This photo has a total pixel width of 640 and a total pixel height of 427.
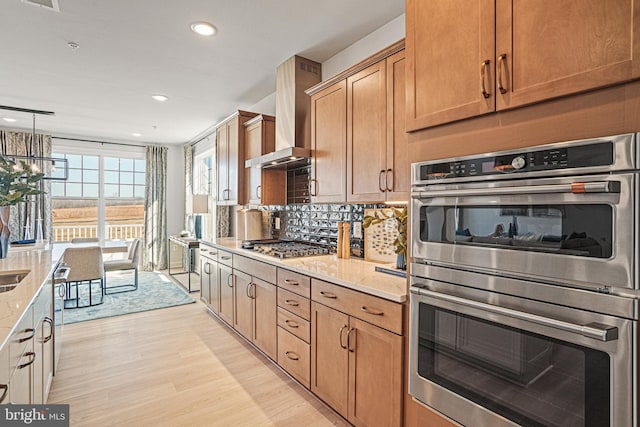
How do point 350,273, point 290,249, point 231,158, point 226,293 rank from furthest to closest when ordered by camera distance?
point 231,158
point 226,293
point 290,249
point 350,273

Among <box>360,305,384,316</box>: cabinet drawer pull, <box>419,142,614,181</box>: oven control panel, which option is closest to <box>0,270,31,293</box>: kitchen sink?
<box>360,305,384,316</box>: cabinet drawer pull

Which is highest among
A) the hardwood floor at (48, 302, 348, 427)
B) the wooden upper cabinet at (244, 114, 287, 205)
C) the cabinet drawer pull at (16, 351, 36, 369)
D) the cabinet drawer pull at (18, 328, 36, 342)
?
the wooden upper cabinet at (244, 114, 287, 205)

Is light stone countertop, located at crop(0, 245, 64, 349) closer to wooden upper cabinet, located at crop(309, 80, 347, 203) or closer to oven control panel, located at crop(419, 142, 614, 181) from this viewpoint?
oven control panel, located at crop(419, 142, 614, 181)

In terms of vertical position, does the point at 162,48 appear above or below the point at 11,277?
above

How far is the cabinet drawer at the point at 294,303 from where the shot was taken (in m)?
2.20

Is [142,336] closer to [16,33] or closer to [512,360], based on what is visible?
[16,33]

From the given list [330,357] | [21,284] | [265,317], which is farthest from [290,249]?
[21,284]

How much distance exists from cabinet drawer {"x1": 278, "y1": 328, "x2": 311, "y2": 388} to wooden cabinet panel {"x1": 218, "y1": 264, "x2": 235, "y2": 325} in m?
1.00

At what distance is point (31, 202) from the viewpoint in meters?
5.43

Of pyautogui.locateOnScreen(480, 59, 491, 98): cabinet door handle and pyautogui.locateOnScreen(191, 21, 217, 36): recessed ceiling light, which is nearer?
pyautogui.locateOnScreen(480, 59, 491, 98): cabinet door handle

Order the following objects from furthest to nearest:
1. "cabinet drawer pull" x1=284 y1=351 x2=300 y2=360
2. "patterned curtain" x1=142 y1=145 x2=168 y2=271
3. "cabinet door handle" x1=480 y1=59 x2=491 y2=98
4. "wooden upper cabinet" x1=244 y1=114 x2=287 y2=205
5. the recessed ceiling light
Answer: "patterned curtain" x1=142 y1=145 x2=168 y2=271 < "wooden upper cabinet" x1=244 y1=114 x2=287 y2=205 < the recessed ceiling light < "cabinet drawer pull" x1=284 y1=351 x2=300 y2=360 < "cabinet door handle" x1=480 y1=59 x2=491 y2=98

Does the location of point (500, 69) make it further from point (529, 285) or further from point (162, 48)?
point (162, 48)

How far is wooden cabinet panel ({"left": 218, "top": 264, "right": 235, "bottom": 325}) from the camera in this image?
3.31 meters

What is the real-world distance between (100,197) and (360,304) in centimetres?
648
